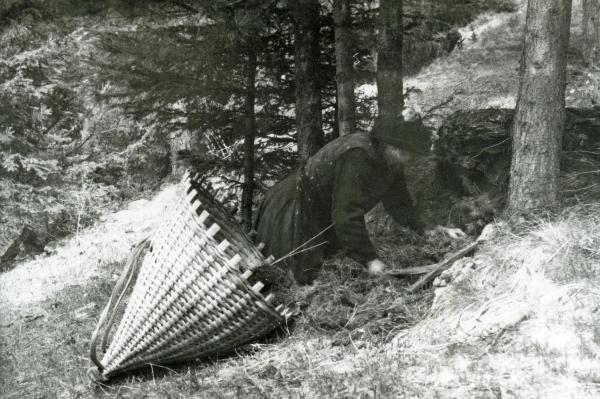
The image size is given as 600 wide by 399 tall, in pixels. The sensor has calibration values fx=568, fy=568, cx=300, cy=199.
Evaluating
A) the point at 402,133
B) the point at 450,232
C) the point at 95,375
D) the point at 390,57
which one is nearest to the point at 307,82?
the point at 390,57

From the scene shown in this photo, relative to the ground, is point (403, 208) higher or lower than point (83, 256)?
higher

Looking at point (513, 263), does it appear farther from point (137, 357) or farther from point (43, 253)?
point (43, 253)

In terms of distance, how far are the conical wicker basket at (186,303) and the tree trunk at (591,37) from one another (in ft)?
15.8

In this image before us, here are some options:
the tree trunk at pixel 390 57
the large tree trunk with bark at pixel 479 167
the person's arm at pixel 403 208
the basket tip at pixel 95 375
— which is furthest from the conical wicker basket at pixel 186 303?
the tree trunk at pixel 390 57

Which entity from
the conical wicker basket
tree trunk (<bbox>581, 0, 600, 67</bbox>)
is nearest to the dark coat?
the conical wicker basket

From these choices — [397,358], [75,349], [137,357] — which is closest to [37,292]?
[75,349]

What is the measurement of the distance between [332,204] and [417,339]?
113cm

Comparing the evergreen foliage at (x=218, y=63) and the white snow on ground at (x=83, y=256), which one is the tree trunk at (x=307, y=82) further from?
the white snow on ground at (x=83, y=256)

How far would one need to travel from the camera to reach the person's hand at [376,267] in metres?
3.54

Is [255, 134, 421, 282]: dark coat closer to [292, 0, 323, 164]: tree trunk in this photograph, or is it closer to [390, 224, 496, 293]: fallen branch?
[390, 224, 496, 293]: fallen branch

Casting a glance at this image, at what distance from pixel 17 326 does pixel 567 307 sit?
443cm

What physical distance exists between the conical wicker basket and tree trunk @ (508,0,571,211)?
169cm

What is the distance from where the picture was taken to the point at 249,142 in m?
5.48

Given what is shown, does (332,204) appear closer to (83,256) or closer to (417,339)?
(417,339)
